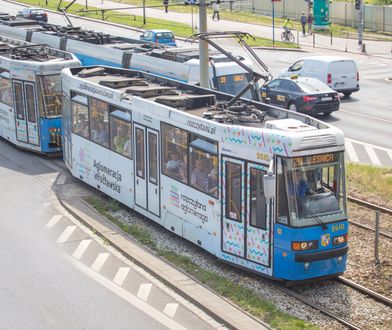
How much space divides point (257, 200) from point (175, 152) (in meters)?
2.76

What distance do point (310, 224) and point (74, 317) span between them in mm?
3946

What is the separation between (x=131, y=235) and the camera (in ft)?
57.4

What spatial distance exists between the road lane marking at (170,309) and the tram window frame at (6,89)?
12958 millimetres

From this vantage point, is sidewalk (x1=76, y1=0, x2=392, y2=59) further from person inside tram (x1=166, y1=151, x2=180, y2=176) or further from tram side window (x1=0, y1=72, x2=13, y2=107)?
person inside tram (x1=166, y1=151, x2=180, y2=176)

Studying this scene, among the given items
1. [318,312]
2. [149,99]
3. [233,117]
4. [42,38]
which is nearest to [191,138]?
[233,117]

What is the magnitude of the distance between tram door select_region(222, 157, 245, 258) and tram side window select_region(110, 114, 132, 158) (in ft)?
12.9

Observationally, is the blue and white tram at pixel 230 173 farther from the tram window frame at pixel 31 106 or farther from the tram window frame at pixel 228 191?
the tram window frame at pixel 31 106

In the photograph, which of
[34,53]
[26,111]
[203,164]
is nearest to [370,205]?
[203,164]

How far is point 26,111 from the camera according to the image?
81.5 feet

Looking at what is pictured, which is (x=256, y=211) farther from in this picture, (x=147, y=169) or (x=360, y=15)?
(x=360, y=15)

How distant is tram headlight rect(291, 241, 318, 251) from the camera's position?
13969mm

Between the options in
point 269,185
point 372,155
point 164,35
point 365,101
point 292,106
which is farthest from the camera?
point 164,35

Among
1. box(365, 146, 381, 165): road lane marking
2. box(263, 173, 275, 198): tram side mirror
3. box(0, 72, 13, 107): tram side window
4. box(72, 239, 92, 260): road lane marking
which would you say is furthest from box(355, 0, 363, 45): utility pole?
box(263, 173, 275, 198): tram side mirror

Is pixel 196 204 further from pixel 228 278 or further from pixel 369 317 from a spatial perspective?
pixel 369 317
